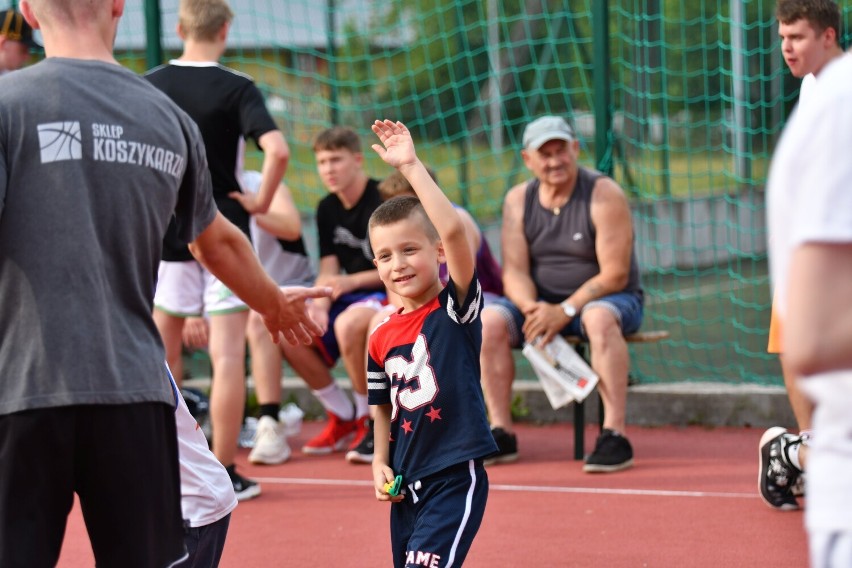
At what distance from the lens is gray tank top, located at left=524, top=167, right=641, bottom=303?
6.38 meters

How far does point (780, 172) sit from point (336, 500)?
162 inches

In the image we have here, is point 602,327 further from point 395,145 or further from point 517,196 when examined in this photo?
point 395,145

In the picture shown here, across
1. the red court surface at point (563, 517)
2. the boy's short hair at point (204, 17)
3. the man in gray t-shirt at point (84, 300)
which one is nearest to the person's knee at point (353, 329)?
the red court surface at point (563, 517)

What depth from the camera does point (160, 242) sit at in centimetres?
272

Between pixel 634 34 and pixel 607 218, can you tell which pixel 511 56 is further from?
pixel 607 218

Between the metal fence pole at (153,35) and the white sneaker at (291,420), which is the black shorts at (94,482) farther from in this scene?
the metal fence pole at (153,35)

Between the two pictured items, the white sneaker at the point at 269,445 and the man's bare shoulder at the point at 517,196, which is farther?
the man's bare shoulder at the point at 517,196

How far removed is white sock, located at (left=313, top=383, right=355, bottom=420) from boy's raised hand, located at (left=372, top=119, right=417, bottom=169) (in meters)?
3.52

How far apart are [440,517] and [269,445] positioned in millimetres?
3193

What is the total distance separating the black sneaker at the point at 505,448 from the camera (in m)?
6.23

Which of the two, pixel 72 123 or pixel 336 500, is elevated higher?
pixel 72 123

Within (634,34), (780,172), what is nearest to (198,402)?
(634,34)

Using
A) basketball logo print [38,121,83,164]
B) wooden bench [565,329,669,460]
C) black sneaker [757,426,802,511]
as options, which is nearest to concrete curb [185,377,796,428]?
wooden bench [565,329,669,460]

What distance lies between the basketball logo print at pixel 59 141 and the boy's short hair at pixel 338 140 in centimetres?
417
